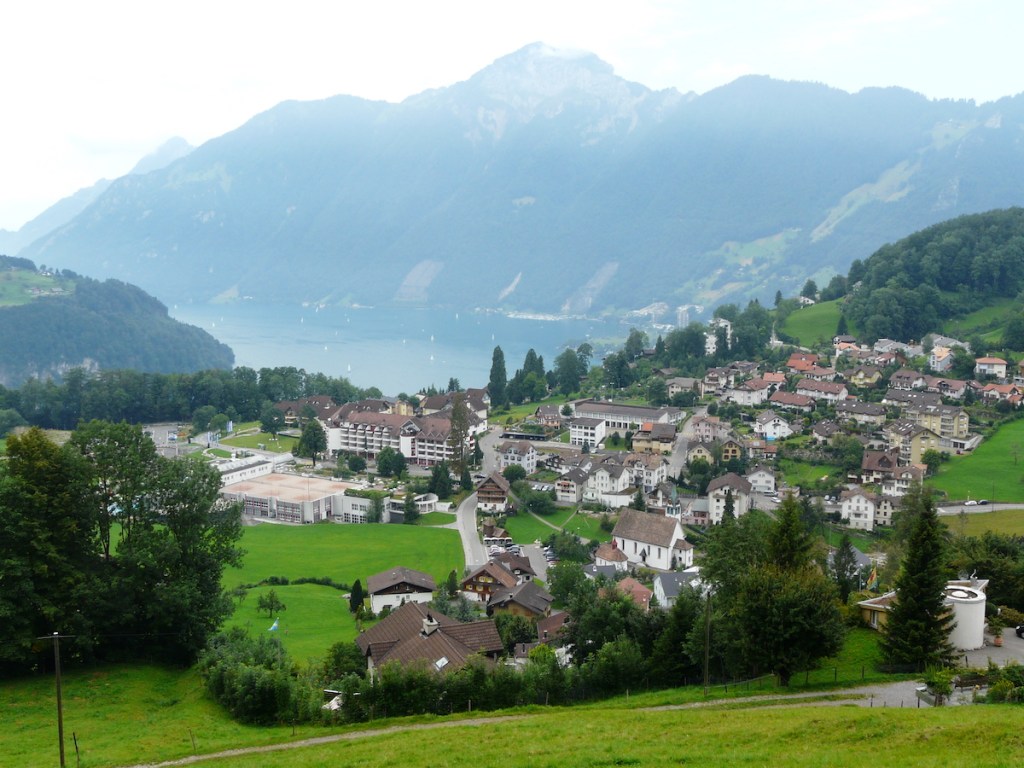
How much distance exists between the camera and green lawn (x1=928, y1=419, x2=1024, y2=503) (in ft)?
130

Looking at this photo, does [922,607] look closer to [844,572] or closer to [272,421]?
[844,572]

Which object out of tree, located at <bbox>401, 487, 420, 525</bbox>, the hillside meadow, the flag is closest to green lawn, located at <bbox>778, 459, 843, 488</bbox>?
the flag

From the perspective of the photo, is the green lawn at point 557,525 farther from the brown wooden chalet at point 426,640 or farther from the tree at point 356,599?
the brown wooden chalet at point 426,640

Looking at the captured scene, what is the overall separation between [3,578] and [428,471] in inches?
1407

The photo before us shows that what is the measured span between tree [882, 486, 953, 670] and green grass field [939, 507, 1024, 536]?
2110 cm

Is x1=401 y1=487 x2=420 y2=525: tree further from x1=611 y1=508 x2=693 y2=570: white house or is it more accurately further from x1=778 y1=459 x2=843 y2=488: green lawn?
x1=778 y1=459 x2=843 y2=488: green lawn

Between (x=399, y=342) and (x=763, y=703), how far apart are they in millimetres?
130266

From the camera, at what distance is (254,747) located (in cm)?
1188

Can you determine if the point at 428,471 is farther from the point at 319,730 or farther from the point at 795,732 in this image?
the point at 795,732

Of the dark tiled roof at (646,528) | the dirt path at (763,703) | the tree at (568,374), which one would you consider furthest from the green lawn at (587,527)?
the tree at (568,374)

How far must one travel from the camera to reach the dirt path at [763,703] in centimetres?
1188

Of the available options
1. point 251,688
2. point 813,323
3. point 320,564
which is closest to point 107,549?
point 251,688

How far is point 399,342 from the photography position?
141 meters

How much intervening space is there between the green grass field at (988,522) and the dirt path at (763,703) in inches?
887
